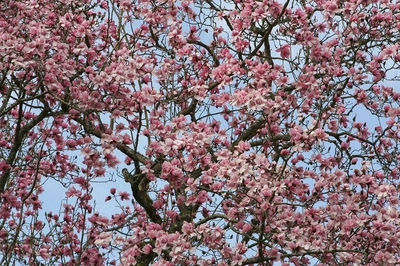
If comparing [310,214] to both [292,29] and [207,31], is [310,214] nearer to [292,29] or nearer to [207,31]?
[292,29]

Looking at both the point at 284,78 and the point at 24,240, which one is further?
the point at 24,240

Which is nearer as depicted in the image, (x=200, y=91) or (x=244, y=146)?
(x=244, y=146)

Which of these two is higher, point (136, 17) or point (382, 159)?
point (136, 17)

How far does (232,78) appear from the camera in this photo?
19.0 feet

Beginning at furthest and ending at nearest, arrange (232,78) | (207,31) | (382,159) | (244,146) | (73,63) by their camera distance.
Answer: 1. (207,31)
2. (382,159)
3. (232,78)
4. (73,63)
5. (244,146)

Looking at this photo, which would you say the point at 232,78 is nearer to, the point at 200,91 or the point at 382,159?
the point at 200,91

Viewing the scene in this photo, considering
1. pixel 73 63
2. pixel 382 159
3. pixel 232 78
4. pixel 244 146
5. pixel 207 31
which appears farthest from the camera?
pixel 207 31

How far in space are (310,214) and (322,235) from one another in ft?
0.71

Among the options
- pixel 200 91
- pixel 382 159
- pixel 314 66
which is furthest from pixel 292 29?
pixel 382 159

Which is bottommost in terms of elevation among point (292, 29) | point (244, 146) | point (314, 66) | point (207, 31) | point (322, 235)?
point (322, 235)

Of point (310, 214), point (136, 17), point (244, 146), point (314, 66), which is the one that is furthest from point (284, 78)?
point (136, 17)

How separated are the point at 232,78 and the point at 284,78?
2.01 ft

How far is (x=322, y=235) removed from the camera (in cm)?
494

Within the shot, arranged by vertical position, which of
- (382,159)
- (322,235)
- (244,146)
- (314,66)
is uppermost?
(314,66)
